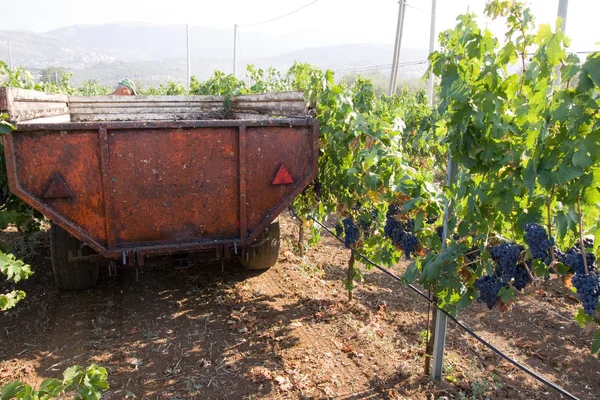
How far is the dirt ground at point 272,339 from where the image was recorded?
3.61 m

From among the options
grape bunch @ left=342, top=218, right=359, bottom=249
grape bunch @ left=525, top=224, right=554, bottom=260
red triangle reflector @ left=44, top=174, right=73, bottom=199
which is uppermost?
grape bunch @ left=525, top=224, right=554, bottom=260

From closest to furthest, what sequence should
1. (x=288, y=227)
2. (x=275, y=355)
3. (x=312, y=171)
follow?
(x=275, y=355), (x=312, y=171), (x=288, y=227)

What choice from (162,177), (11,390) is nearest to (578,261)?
(11,390)

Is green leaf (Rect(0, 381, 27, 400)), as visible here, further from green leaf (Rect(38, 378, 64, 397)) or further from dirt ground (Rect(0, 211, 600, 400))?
dirt ground (Rect(0, 211, 600, 400))

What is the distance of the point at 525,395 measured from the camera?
3691 mm

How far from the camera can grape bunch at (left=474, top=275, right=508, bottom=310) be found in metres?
2.79

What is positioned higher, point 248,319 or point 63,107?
point 63,107

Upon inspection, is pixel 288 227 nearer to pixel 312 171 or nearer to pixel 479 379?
pixel 312 171

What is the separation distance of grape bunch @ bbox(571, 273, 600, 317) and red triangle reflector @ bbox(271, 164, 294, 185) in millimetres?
2592

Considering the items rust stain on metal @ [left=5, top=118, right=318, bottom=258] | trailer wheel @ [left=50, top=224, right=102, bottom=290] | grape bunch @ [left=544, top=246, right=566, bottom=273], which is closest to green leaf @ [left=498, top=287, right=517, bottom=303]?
grape bunch @ [left=544, top=246, right=566, bottom=273]

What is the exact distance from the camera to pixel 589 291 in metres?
2.25

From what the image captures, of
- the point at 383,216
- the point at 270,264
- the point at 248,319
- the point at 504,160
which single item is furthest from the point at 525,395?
the point at 270,264

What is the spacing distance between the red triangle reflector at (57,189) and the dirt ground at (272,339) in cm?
105

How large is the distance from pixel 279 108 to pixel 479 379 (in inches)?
137
